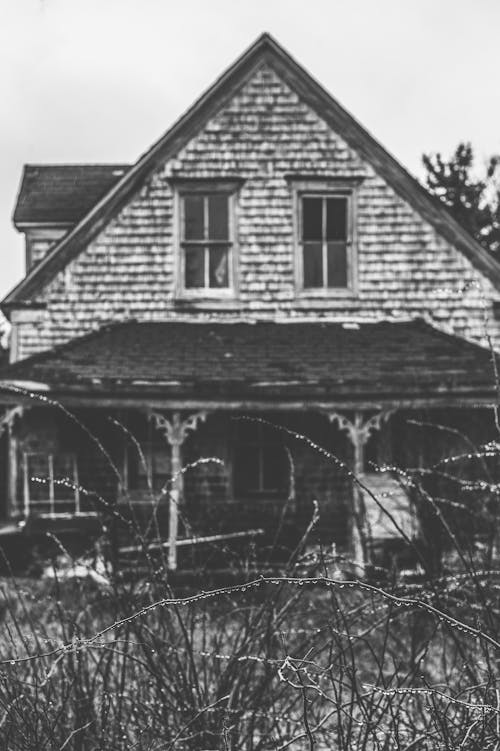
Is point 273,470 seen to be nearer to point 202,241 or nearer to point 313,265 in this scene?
point 313,265

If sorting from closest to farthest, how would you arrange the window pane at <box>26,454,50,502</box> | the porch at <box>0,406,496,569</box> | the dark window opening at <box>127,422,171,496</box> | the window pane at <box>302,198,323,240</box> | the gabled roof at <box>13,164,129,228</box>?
the porch at <box>0,406,496,569</box> → the window pane at <box>26,454,50,502</box> → the dark window opening at <box>127,422,171,496</box> → the window pane at <box>302,198,323,240</box> → the gabled roof at <box>13,164,129,228</box>

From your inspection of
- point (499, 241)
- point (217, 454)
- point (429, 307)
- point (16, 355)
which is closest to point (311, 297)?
point (429, 307)

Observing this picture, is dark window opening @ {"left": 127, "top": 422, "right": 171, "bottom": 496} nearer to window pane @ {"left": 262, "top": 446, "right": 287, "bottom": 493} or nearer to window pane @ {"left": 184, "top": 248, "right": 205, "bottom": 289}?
window pane @ {"left": 262, "top": 446, "right": 287, "bottom": 493}

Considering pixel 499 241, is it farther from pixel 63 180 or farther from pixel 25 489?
pixel 25 489

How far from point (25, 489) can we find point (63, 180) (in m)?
6.68

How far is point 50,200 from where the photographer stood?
17641 mm

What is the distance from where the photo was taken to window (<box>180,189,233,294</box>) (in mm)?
15562

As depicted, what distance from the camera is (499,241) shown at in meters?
34.5

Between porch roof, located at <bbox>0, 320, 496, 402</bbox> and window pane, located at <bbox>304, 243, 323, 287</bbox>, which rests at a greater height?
window pane, located at <bbox>304, 243, 323, 287</bbox>

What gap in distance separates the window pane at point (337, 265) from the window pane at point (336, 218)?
0.17 metres

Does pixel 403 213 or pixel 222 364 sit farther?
pixel 403 213

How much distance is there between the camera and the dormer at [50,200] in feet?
56.6

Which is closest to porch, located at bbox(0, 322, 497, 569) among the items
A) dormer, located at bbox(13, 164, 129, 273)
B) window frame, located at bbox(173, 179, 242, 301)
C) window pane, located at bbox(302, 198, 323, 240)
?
window frame, located at bbox(173, 179, 242, 301)

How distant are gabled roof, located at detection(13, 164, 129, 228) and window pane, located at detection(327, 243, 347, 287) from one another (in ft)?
12.5
